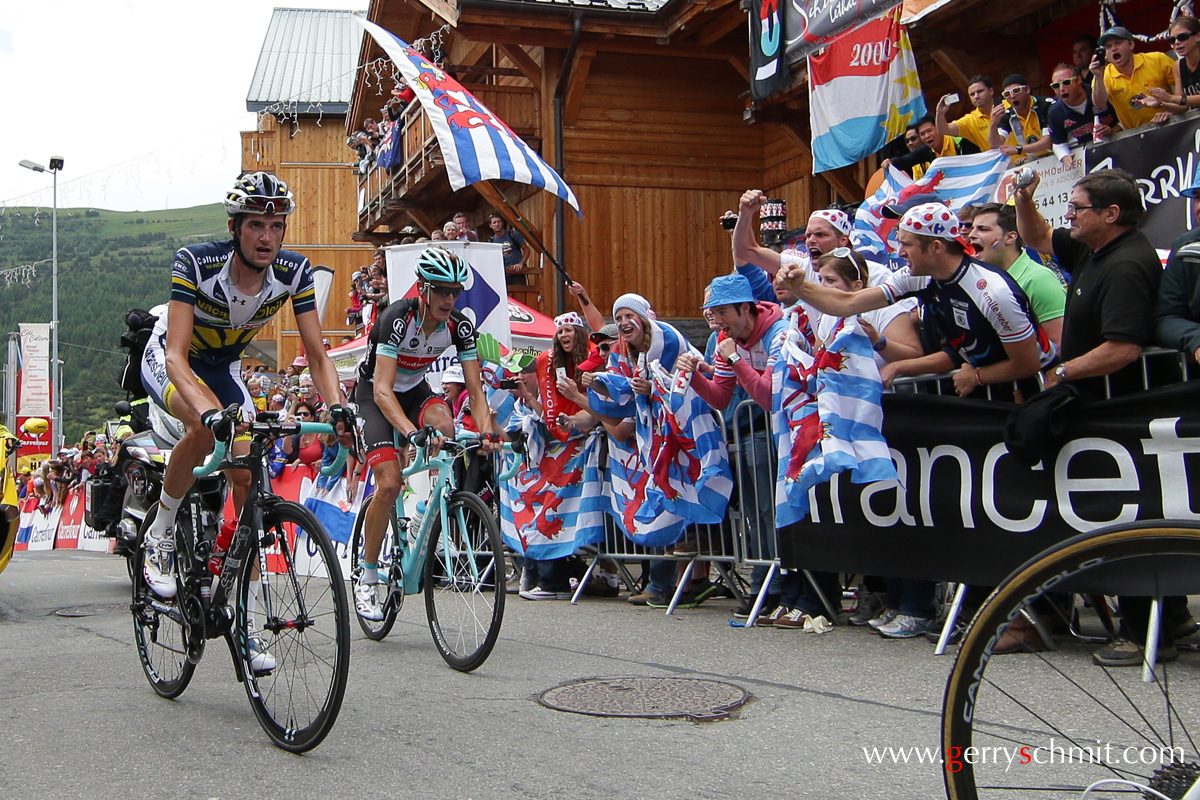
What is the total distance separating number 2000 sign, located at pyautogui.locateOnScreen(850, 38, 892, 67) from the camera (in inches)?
469

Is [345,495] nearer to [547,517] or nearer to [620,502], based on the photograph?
[547,517]

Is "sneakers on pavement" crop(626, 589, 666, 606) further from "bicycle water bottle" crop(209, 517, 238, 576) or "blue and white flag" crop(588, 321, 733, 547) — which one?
"bicycle water bottle" crop(209, 517, 238, 576)

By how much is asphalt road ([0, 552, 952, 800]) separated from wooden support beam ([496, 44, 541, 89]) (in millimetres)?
14124

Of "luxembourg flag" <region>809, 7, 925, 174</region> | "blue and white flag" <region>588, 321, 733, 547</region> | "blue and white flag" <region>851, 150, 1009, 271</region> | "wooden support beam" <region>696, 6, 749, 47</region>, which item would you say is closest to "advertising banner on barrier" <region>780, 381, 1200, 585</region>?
"blue and white flag" <region>588, 321, 733, 547</region>

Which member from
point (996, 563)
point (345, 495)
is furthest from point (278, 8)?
point (996, 563)

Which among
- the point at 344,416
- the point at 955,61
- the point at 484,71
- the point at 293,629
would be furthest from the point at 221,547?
the point at 484,71

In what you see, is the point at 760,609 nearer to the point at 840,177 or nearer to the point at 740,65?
the point at 840,177

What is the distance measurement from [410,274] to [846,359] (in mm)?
9335

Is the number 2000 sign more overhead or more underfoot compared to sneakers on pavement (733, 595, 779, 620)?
more overhead

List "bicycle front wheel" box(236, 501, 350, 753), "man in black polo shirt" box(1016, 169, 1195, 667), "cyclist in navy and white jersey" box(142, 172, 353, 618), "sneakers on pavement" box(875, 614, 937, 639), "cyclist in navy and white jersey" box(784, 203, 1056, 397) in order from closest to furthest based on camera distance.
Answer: "bicycle front wheel" box(236, 501, 350, 753) → "cyclist in navy and white jersey" box(142, 172, 353, 618) → "man in black polo shirt" box(1016, 169, 1195, 667) → "cyclist in navy and white jersey" box(784, 203, 1056, 397) → "sneakers on pavement" box(875, 614, 937, 639)

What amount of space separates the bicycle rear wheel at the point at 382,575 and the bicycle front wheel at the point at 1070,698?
436cm

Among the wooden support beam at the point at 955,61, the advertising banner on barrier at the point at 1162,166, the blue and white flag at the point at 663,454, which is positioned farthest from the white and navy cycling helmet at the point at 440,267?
the wooden support beam at the point at 955,61

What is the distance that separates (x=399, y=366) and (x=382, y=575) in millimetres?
1270

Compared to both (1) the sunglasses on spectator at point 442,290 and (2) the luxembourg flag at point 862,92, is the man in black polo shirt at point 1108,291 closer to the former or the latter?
(1) the sunglasses on spectator at point 442,290
